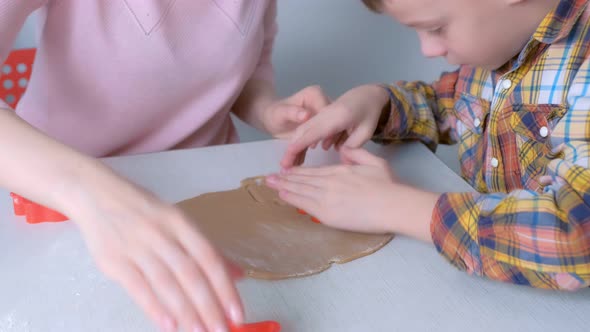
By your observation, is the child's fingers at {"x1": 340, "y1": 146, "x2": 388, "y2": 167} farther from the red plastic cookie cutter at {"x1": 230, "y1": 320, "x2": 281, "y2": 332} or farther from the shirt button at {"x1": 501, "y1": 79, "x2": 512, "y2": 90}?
the red plastic cookie cutter at {"x1": 230, "y1": 320, "x2": 281, "y2": 332}

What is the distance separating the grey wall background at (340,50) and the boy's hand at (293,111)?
21.0 inches

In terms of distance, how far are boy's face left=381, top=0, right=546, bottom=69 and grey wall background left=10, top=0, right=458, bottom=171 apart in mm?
714

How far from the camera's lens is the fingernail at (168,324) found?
40cm

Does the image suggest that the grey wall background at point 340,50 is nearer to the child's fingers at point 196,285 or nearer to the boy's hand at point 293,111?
the boy's hand at point 293,111

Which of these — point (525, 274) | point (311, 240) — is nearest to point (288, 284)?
point (311, 240)

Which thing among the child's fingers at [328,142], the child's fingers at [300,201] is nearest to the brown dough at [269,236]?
the child's fingers at [300,201]

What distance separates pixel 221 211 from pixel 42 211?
178 millimetres

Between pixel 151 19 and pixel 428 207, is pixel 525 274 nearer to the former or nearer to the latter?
pixel 428 207

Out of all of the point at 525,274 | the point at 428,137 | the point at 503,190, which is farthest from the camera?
the point at 428,137

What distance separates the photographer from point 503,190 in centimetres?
77

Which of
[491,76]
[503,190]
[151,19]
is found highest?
[151,19]

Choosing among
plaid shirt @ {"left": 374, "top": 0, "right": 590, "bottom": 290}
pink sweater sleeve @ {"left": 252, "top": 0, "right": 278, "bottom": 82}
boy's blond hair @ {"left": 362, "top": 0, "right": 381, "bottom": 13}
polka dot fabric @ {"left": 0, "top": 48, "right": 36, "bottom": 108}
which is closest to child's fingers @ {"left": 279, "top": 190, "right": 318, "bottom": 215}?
Answer: plaid shirt @ {"left": 374, "top": 0, "right": 590, "bottom": 290}

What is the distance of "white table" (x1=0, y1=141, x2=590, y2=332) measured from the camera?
505 mm

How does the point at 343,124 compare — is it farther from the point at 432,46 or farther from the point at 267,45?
the point at 267,45
